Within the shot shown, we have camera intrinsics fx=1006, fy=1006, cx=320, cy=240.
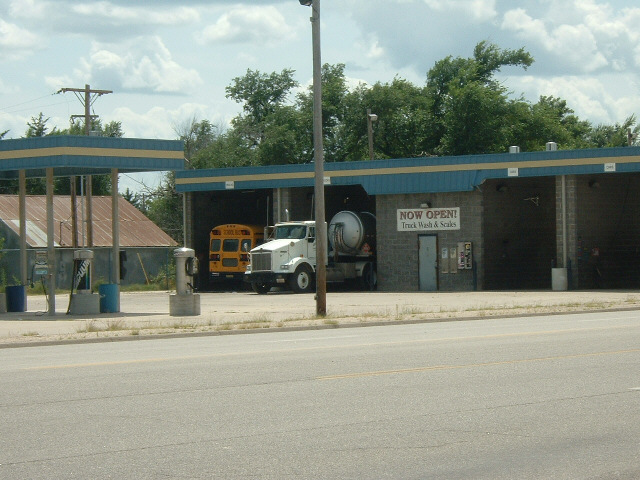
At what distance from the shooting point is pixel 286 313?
28828mm

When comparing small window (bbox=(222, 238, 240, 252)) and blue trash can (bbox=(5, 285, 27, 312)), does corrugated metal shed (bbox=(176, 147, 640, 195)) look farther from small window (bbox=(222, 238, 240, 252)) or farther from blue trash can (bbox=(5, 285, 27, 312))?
blue trash can (bbox=(5, 285, 27, 312))

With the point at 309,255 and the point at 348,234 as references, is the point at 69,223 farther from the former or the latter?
the point at 348,234

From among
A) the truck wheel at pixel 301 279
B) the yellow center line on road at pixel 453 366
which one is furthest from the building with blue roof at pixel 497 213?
the yellow center line on road at pixel 453 366

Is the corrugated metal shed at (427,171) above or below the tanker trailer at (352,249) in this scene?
above

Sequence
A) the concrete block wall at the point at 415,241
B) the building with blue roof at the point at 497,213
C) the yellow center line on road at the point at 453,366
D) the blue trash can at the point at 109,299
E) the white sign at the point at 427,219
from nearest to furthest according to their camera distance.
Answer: the yellow center line on road at the point at 453,366 → the blue trash can at the point at 109,299 → the building with blue roof at the point at 497,213 → the concrete block wall at the point at 415,241 → the white sign at the point at 427,219

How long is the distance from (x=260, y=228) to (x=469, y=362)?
35410mm

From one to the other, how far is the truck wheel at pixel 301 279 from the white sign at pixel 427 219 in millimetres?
4551

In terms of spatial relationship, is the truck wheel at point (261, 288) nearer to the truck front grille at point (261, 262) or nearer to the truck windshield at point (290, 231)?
the truck front grille at point (261, 262)

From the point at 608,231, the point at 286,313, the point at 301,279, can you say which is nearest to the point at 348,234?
the point at 301,279

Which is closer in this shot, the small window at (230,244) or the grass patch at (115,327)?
the grass patch at (115,327)

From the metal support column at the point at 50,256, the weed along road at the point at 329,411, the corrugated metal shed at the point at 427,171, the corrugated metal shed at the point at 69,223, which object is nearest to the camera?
the weed along road at the point at 329,411

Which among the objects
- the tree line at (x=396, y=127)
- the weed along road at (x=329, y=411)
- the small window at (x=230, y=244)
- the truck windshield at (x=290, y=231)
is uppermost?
the tree line at (x=396, y=127)

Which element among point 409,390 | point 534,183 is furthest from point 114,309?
point 534,183

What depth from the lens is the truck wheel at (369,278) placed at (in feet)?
154
